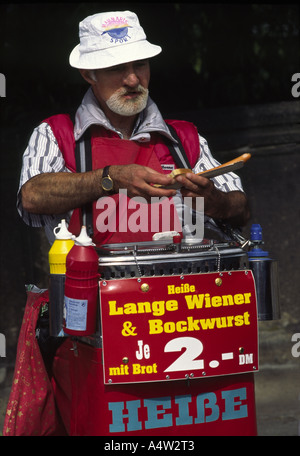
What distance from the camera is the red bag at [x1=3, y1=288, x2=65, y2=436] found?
9.84 ft

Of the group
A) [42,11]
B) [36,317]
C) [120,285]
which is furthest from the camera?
[42,11]

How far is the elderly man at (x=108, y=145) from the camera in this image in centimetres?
289

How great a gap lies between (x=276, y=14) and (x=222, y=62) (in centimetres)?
44

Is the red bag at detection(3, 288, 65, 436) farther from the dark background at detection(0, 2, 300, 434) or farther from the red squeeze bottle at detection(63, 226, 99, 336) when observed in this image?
the dark background at detection(0, 2, 300, 434)

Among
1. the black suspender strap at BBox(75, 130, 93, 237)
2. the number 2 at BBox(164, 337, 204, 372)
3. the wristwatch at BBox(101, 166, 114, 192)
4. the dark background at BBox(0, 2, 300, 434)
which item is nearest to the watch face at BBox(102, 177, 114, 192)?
the wristwatch at BBox(101, 166, 114, 192)

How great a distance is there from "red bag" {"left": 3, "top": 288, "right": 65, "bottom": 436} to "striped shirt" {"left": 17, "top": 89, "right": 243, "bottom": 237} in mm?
342

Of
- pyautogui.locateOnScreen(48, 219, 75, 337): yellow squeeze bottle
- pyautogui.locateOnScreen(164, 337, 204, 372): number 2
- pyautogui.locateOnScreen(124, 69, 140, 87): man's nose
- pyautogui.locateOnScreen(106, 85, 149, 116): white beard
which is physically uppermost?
pyautogui.locateOnScreen(124, 69, 140, 87): man's nose

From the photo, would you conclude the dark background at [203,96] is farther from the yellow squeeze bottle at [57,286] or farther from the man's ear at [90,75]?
the yellow squeeze bottle at [57,286]

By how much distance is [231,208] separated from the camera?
3.06m

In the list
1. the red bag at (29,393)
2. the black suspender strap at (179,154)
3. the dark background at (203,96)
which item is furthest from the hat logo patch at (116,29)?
the dark background at (203,96)

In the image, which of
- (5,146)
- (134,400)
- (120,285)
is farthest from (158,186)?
(5,146)

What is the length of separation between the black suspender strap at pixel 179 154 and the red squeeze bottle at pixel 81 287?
0.70 m
